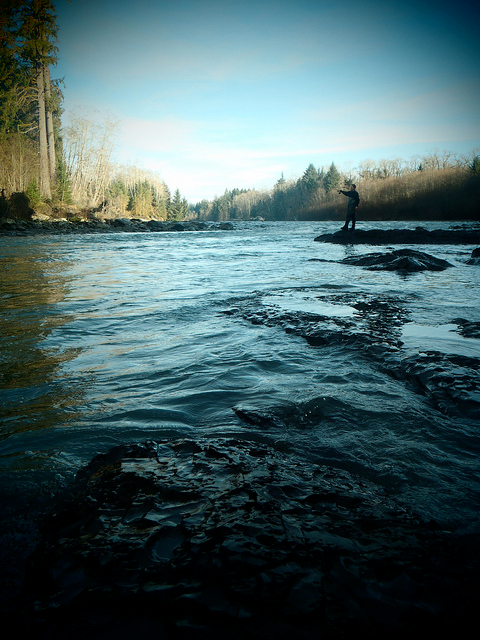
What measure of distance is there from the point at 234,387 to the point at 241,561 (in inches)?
52.1

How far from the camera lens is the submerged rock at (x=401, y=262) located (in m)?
7.62

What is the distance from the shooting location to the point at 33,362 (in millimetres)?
2672

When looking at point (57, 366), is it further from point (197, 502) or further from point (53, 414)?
point (197, 502)

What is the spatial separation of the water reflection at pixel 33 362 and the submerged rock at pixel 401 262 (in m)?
6.26

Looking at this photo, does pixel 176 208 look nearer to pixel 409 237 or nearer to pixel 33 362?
pixel 409 237

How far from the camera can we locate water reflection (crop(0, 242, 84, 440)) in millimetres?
1938

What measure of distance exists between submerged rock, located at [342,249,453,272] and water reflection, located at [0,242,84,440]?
6.26m

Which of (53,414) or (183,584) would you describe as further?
(53,414)

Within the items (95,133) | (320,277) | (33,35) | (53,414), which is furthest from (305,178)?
(53,414)

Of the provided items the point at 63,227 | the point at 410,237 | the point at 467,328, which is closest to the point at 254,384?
the point at 467,328

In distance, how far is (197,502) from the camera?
1.23 meters

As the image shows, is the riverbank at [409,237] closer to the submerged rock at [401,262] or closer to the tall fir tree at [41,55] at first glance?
the submerged rock at [401,262]

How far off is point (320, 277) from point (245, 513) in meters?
5.86

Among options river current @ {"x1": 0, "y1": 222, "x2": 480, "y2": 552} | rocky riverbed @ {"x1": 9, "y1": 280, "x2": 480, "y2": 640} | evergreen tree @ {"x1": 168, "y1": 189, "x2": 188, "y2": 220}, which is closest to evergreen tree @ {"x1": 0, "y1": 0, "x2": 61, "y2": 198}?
river current @ {"x1": 0, "y1": 222, "x2": 480, "y2": 552}
